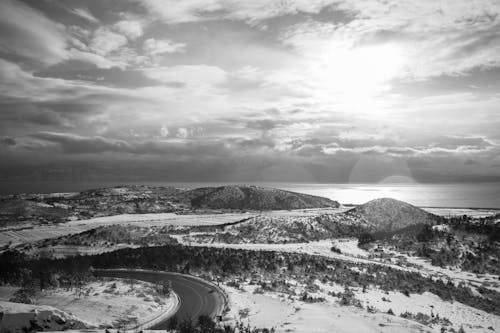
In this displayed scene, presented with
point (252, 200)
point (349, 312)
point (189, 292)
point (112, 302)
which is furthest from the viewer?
point (252, 200)

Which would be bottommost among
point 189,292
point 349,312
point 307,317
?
point 189,292

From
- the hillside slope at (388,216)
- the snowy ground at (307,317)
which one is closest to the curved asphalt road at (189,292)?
the snowy ground at (307,317)

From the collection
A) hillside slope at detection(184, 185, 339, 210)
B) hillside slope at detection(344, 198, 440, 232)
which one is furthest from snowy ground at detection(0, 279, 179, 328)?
hillside slope at detection(184, 185, 339, 210)

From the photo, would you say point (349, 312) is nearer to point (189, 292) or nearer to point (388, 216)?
point (189, 292)

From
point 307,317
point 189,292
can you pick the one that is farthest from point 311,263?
point 307,317

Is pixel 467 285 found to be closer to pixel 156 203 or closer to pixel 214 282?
pixel 214 282

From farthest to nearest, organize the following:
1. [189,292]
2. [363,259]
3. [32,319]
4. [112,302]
→ [363,259] → [189,292] → [112,302] → [32,319]

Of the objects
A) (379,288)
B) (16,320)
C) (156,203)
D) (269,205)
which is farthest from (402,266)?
(156,203)
